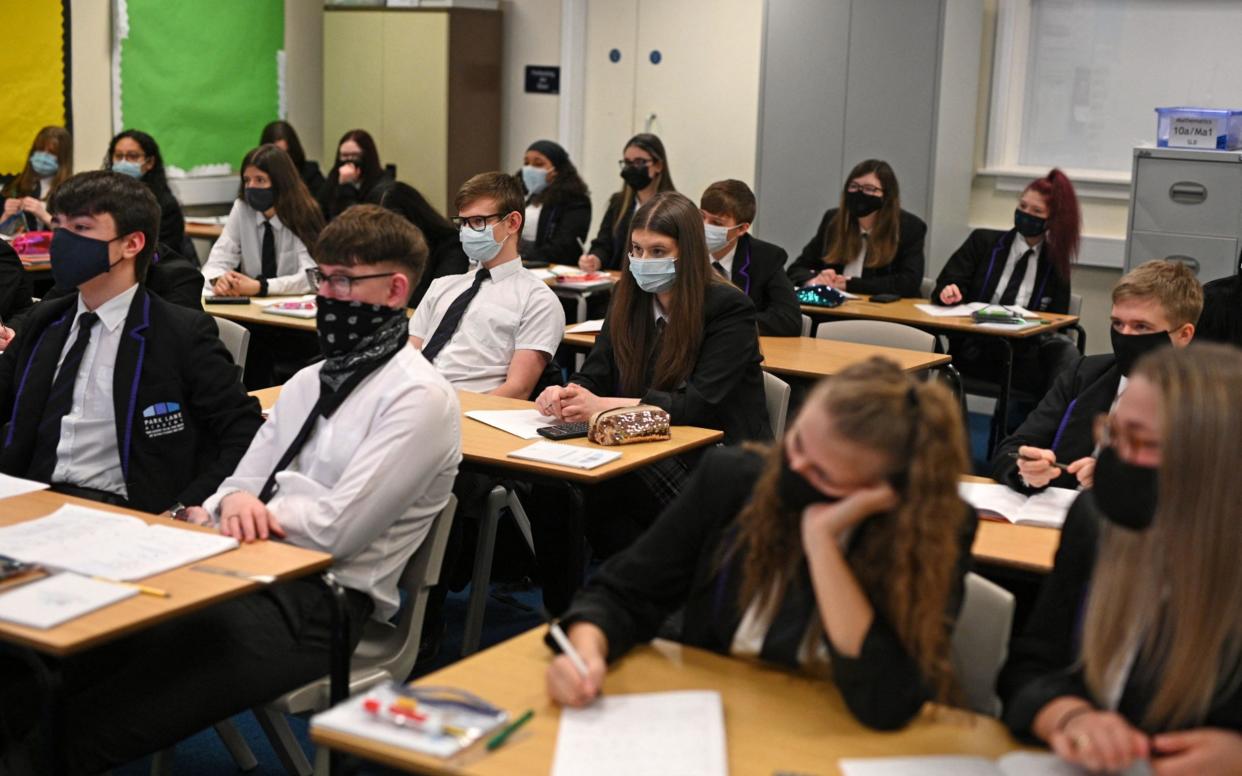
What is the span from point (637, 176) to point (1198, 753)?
569cm

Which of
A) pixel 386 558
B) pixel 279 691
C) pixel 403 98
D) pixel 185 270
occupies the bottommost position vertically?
pixel 279 691

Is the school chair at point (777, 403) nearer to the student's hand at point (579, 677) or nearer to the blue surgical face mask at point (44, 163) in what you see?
the student's hand at point (579, 677)

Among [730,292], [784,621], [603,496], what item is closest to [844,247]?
[730,292]

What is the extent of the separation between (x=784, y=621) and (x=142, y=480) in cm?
171

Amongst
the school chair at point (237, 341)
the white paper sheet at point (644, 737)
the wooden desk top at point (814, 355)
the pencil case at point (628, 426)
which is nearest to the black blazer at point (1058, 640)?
the white paper sheet at point (644, 737)

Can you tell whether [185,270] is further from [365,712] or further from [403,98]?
[403,98]

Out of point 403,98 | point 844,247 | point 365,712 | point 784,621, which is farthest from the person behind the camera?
point 403,98

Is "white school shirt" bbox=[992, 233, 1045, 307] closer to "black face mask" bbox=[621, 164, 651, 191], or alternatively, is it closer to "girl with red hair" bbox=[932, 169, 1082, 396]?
"girl with red hair" bbox=[932, 169, 1082, 396]

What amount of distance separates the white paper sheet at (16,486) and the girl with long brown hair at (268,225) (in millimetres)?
3294

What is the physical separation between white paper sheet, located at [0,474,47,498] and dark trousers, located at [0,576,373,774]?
384 mm

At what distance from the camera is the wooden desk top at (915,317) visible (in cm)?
568

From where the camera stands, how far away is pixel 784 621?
2.08 meters

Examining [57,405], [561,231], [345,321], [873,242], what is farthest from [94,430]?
[561,231]

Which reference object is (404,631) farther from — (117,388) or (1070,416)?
(1070,416)
